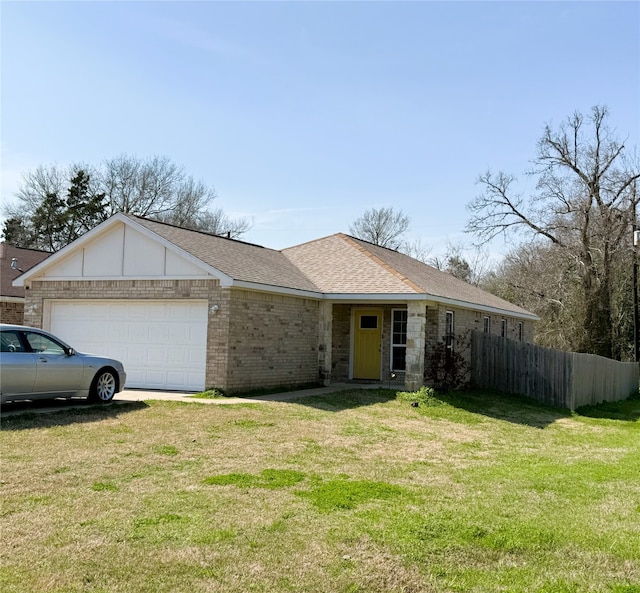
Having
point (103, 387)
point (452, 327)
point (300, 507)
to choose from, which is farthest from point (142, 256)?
point (300, 507)

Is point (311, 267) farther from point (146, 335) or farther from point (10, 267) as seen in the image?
point (10, 267)

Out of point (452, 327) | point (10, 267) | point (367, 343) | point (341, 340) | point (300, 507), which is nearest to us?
point (300, 507)

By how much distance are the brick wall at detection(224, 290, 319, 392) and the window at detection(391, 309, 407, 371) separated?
2.52 metres

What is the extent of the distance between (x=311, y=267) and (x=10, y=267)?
11.6 meters

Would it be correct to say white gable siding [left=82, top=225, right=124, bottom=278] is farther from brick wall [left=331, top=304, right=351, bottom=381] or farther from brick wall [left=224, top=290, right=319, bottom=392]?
brick wall [left=331, top=304, right=351, bottom=381]

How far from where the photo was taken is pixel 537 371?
65.0ft

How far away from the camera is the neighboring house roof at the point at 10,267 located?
2275 centimetres

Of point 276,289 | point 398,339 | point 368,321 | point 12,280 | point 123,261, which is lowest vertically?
point 398,339

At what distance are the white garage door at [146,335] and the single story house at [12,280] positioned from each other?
4715 mm

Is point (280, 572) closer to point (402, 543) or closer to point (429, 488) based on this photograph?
point (402, 543)

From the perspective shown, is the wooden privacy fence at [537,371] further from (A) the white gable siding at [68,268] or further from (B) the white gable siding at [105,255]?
(A) the white gable siding at [68,268]

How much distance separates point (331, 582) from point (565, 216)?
118ft

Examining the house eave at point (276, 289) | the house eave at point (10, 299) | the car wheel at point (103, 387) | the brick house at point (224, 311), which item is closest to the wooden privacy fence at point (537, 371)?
the brick house at point (224, 311)

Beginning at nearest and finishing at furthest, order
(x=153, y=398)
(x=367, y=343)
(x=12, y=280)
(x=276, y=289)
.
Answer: (x=153, y=398) < (x=276, y=289) < (x=367, y=343) < (x=12, y=280)
